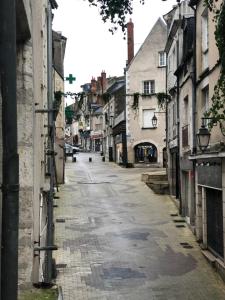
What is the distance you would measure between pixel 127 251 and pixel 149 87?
26.4 metres

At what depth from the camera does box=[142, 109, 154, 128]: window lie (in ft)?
134

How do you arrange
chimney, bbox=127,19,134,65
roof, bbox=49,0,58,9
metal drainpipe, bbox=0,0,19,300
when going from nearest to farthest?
metal drainpipe, bbox=0,0,19,300 < roof, bbox=49,0,58,9 < chimney, bbox=127,19,134,65

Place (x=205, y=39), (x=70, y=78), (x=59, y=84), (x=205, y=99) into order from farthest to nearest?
(x=59, y=84), (x=70, y=78), (x=205, y=99), (x=205, y=39)

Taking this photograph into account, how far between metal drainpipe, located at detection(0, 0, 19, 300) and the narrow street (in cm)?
887

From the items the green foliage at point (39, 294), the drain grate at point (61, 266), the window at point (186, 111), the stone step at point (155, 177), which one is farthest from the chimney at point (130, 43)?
the green foliage at point (39, 294)

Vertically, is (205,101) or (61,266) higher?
(205,101)

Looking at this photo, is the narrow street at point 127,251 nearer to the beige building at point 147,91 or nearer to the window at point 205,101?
the window at point 205,101

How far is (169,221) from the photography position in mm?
20453

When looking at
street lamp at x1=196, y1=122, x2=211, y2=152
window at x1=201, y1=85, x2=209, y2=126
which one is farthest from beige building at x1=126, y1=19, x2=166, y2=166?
street lamp at x1=196, y1=122, x2=211, y2=152

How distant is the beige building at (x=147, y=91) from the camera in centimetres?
4025

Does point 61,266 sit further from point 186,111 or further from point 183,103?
point 183,103

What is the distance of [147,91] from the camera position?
1620 inches

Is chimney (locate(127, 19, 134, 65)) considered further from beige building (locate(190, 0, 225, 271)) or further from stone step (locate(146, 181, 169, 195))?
beige building (locate(190, 0, 225, 271))

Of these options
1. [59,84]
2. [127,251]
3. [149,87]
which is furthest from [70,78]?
[149,87]
